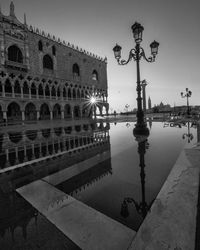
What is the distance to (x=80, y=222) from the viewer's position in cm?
190

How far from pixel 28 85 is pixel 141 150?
91.0 feet

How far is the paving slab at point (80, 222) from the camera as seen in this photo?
62.0 inches

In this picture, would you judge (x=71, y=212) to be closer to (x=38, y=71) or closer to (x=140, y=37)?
(x=140, y=37)

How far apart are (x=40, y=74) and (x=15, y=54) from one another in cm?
513

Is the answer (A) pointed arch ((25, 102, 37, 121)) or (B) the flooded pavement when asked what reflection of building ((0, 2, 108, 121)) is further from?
(B) the flooded pavement

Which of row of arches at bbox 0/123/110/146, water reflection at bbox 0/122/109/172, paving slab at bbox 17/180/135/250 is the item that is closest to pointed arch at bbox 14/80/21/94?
row of arches at bbox 0/123/110/146

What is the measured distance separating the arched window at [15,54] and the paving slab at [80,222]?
30.5 meters

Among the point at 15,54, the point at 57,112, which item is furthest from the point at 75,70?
the point at 15,54

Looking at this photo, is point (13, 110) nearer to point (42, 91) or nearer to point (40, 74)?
point (42, 91)

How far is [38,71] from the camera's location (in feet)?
96.2

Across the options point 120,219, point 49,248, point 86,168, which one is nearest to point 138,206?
point 120,219

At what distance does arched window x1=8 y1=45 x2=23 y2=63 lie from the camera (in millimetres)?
26234

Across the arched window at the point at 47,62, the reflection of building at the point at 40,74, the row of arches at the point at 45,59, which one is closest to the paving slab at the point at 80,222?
the reflection of building at the point at 40,74

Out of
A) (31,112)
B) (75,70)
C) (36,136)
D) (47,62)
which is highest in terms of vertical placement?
(75,70)
